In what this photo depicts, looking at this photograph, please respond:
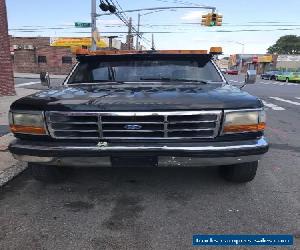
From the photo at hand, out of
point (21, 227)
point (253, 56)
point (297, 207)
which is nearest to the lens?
point (21, 227)

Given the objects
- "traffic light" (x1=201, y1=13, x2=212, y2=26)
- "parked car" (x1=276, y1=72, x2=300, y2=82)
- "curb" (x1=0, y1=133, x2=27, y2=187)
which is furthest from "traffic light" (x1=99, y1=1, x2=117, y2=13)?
"parked car" (x1=276, y1=72, x2=300, y2=82)

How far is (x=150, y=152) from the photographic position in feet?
11.7

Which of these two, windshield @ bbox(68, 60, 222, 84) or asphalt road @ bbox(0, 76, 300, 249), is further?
windshield @ bbox(68, 60, 222, 84)

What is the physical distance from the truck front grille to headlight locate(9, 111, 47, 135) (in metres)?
0.09

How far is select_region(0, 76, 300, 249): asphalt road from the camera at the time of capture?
324cm

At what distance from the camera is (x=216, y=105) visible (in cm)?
354

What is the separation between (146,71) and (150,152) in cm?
175

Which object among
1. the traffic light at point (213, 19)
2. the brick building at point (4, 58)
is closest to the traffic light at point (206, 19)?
the traffic light at point (213, 19)

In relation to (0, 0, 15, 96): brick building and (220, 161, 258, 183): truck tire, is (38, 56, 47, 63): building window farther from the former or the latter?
(220, 161, 258, 183): truck tire

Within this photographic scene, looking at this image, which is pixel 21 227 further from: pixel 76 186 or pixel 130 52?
pixel 130 52

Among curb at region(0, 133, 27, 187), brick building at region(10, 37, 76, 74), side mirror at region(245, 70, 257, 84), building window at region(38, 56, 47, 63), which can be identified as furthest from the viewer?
building window at region(38, 56, 47, 63)

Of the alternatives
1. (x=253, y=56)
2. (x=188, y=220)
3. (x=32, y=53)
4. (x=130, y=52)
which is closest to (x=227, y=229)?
(x=188, y=220)

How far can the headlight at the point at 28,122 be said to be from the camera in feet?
12.1

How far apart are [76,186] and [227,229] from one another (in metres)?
1.92
